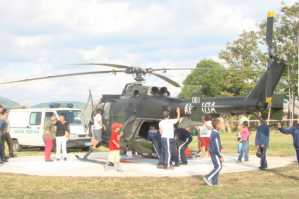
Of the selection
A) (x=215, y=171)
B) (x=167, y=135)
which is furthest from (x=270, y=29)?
(x=167, y=135)

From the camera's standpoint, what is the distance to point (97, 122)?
1889 centimetres

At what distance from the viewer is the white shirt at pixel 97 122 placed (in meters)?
18.8

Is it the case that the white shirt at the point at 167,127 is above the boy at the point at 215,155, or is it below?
above

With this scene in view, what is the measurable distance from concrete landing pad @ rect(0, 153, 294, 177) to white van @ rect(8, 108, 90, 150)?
15.1 feet

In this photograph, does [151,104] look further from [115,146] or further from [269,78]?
[269,78]

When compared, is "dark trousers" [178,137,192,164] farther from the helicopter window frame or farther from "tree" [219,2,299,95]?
"tree" [219,2,299,95]

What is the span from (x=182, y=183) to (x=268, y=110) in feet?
10.8

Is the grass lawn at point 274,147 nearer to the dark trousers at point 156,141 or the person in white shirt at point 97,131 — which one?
the dark trousers at point 156,141

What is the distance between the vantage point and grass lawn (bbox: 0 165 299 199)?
1173 centimetres

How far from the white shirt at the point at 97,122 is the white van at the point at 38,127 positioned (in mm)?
5255

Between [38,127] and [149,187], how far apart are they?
12.9 meters

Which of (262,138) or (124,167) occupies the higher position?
(262,138)

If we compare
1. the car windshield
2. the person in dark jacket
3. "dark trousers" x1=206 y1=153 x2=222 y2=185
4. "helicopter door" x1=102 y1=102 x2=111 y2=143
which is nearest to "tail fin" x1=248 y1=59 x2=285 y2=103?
the person in dark jacket

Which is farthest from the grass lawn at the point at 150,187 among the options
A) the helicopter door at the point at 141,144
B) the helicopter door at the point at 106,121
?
the helicopter door at the point at 106,121
